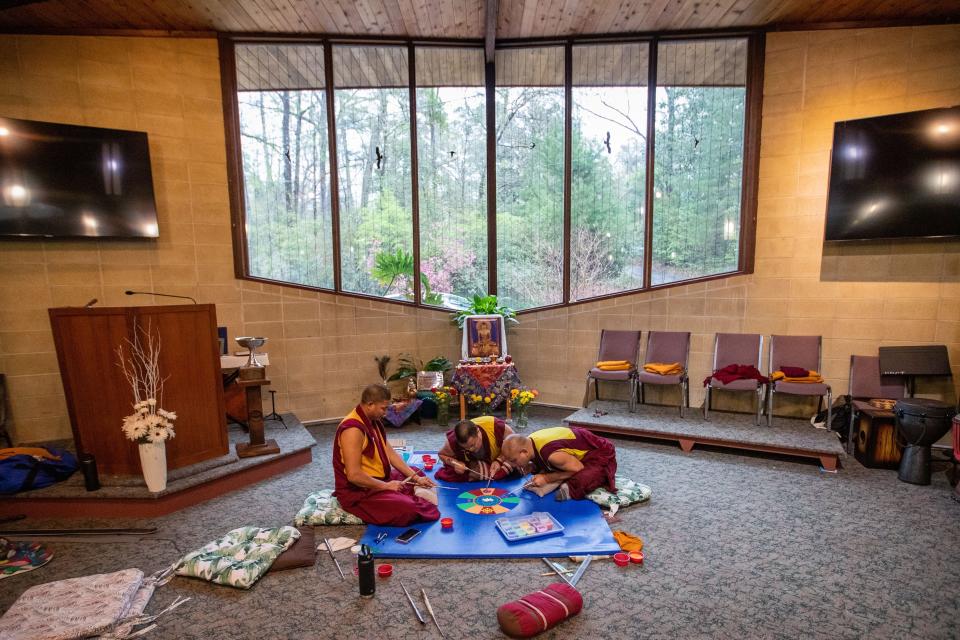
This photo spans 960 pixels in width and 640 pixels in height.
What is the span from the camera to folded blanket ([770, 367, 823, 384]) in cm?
489

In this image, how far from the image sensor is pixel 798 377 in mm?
4957

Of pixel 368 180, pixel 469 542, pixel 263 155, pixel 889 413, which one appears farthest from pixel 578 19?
pixel 469 542

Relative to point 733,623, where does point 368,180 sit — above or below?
above

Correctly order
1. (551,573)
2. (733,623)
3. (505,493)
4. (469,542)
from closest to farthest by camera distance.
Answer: (733,623)
(551,573)
(469,542)
(505,493)

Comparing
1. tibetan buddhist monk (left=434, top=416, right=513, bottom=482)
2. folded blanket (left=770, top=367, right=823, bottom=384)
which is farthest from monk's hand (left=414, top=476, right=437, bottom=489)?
folded blanket (left=770, top=367, right=823, bottom=384)

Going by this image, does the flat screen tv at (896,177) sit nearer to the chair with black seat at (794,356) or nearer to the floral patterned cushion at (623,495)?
the chair with black seat at (794,356)

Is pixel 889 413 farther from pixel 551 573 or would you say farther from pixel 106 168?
pixel 106 168

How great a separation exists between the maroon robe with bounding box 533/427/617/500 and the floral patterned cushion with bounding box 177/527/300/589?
182 cm

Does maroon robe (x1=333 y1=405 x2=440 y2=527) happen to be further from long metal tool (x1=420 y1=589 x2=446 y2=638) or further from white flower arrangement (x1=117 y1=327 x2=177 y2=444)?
white flower arrangement (x1=117 y1=327 x2=177 y2=444)

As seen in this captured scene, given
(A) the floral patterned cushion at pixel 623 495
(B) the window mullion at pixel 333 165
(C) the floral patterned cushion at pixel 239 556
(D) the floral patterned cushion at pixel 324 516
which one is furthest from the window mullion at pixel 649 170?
(C) the floral patterned cushion at pixel 239 556

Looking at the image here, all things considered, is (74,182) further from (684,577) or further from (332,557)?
(684,577)

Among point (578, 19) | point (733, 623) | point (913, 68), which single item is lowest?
point (733, 623)

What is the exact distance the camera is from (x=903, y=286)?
5031 millimetres

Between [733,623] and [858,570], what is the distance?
1.02m
